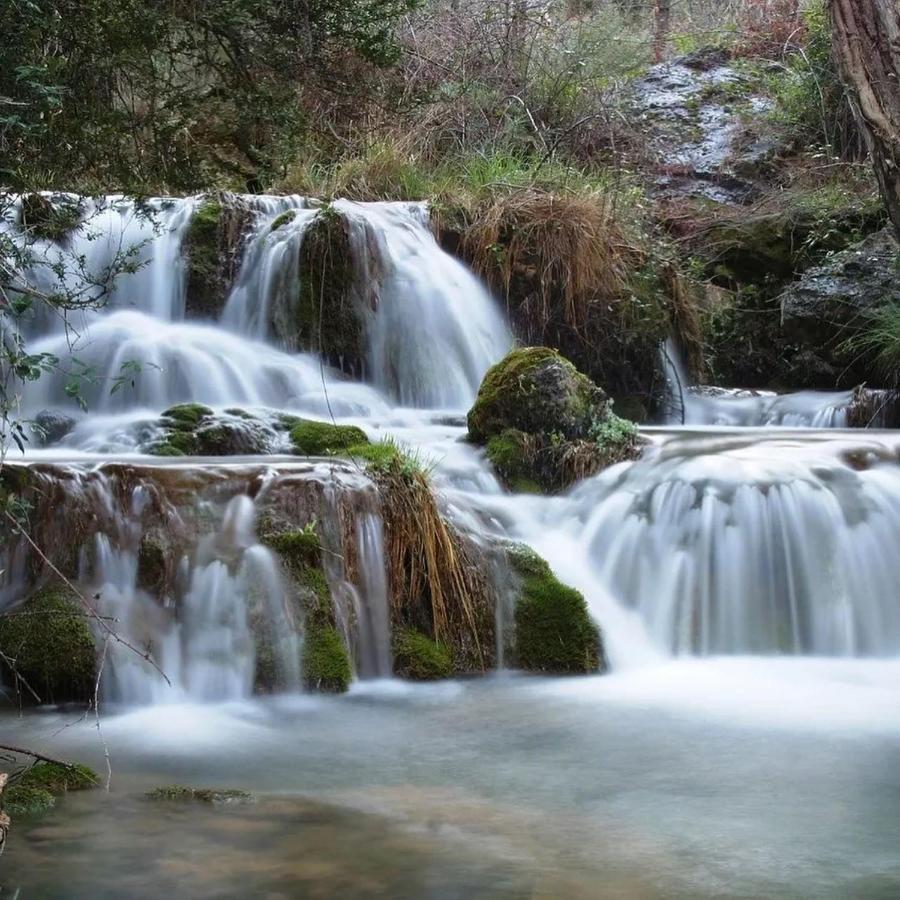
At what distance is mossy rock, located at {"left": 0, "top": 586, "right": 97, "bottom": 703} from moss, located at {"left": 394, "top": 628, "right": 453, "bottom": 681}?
1409 mm

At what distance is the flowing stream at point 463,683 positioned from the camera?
372 cm

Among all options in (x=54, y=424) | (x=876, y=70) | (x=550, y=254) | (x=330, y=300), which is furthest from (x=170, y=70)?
(x=550, y=254)

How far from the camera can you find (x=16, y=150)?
15.4ft

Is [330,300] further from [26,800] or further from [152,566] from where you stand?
[26,800]

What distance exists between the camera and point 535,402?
784 centimetres

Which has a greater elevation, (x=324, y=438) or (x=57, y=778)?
(x=324, y=438)

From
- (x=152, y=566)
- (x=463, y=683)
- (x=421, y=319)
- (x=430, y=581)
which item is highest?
(x=421, y=319)

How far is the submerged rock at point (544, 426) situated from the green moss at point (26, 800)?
157 inches

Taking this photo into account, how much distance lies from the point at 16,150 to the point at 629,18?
55.7 ft

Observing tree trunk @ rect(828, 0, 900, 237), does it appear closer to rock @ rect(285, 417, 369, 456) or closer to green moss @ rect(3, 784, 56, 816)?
rock @ rect(285, 417, 369, 456)

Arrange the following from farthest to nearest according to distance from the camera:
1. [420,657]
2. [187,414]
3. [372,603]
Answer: [187,414] → [372,603] → [420,657]

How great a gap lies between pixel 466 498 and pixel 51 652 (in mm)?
2470

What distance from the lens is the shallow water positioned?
11.6 feet

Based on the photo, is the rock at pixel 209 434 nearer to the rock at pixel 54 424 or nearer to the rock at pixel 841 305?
the rock at pixel 54 424
